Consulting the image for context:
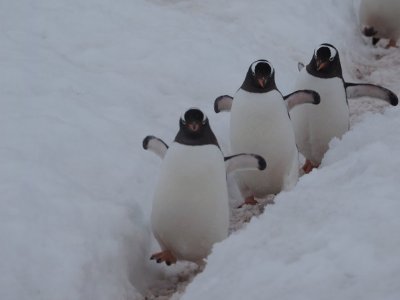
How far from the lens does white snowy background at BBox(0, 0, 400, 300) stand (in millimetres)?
1979

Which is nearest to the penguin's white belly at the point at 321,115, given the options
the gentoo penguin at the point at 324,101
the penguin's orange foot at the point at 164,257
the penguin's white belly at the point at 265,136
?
the gentoo penguin at the point at 324,101

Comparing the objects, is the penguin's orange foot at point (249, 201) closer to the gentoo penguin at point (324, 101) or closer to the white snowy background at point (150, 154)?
the white snowy background at point (150, 154)

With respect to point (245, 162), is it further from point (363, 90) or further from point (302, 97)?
point (363, 90)

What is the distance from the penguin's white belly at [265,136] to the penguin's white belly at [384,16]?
3.45 m

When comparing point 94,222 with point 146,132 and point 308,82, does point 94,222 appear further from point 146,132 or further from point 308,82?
point 308,82

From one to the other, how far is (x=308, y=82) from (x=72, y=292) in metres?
2.41

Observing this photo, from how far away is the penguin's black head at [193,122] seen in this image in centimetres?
370

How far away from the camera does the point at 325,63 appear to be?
4.80m

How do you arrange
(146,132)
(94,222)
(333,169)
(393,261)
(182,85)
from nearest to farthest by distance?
(393,261), (333,169), (94,222), (146,132), (182,85)

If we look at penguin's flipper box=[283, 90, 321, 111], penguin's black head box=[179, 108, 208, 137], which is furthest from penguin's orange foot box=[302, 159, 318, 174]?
penguin's black head box=[179, 108, 208, 137]

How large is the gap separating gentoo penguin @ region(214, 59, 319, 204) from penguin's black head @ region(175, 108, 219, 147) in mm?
626

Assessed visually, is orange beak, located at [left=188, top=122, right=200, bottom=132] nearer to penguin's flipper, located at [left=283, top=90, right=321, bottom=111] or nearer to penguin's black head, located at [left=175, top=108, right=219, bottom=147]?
penguin's black head, located at [left=175, top=108, right=219, bottom=147]

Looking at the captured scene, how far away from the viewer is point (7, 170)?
3654 millimetres

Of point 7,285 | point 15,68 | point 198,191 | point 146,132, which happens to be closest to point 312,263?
point 7,285
